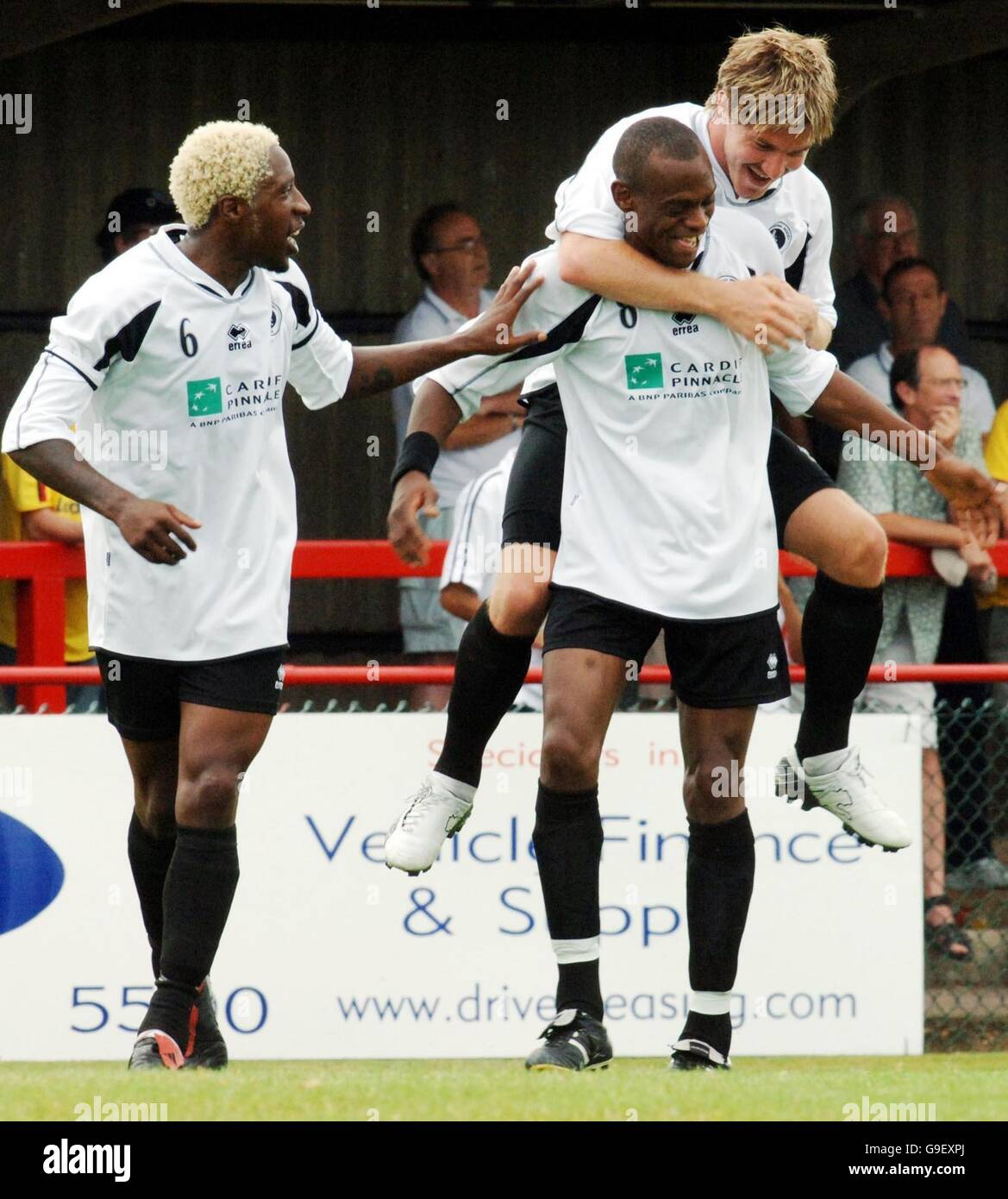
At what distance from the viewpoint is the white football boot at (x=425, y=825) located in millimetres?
5895

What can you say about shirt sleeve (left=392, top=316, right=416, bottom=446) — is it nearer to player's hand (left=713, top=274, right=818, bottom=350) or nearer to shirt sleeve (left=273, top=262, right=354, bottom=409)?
shirt sleeve (left=273, top=262, right=354, bottom=409)

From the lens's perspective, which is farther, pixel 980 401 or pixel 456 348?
pixel 980 401

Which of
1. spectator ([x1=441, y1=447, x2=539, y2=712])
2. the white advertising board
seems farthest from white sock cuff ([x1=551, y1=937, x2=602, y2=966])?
spectator ([x1=441, y1=447, x2=539, y2=712])

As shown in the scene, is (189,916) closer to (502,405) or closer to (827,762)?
(827,762)

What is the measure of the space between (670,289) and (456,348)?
656 millimetres

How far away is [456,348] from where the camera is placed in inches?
227

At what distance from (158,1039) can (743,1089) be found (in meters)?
1.49

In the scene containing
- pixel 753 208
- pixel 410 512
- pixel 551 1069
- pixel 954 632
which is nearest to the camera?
pixel 551 1069

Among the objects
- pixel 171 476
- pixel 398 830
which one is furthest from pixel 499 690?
pixel 171 476

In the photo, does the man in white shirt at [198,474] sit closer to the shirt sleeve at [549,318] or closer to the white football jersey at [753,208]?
the shirt sleeve at [549,318]

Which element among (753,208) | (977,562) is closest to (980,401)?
(977,562)

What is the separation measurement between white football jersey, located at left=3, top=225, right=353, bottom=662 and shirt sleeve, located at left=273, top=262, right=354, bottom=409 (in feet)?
0.55

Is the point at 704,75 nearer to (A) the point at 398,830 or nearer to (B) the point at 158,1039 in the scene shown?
(A) the point at 398,830

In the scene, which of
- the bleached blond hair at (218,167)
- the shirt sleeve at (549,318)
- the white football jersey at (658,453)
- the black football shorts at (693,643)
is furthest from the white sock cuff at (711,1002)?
the bleached blond hair at (218,167)
